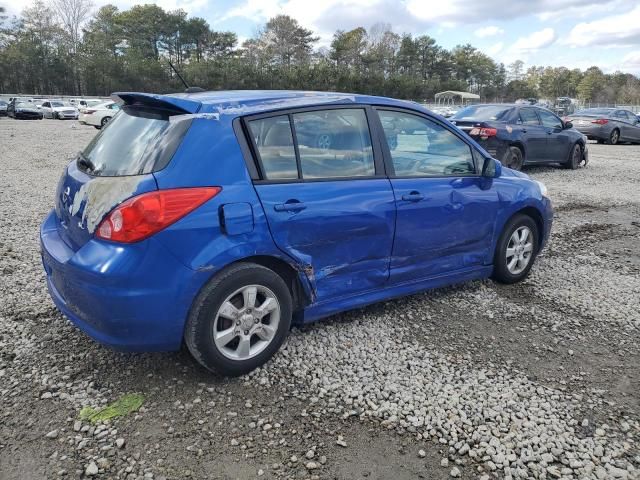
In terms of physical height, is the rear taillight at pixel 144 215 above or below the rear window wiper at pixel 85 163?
below

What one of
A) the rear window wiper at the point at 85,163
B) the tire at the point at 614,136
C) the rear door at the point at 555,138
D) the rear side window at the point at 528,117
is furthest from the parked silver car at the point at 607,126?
the rear window wiper at the point at 85,163

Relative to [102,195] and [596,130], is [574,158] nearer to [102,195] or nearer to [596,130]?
[596,130]

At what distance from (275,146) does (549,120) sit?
35.3ft

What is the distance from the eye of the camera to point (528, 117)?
38.8 ft

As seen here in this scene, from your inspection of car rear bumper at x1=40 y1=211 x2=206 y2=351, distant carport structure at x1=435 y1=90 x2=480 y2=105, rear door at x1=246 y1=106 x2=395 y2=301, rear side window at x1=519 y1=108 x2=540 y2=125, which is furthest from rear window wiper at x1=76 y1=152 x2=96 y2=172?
distant carport structure at x1=435 y1=90 x2=480 y2=105

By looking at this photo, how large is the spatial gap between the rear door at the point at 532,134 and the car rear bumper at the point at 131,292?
1020 cm

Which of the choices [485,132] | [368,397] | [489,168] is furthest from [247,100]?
[485,132]

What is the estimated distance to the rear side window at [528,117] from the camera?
11.7 meters

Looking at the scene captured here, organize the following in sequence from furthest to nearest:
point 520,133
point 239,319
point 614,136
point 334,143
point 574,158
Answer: point 614,136
point 574,158
point 520,133
point 334,143
point 239,319

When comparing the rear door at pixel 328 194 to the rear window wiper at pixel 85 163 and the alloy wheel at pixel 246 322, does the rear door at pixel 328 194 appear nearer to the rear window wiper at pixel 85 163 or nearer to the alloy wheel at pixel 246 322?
the alloy wheel at pixel 246 322

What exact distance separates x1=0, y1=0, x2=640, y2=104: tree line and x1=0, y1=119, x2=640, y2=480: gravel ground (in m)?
49.2

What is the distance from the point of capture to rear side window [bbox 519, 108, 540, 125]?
11695mm

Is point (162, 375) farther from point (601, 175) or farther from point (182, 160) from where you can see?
point (601, 175)

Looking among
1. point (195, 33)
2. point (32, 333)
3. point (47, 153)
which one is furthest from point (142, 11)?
point (32, 333)
